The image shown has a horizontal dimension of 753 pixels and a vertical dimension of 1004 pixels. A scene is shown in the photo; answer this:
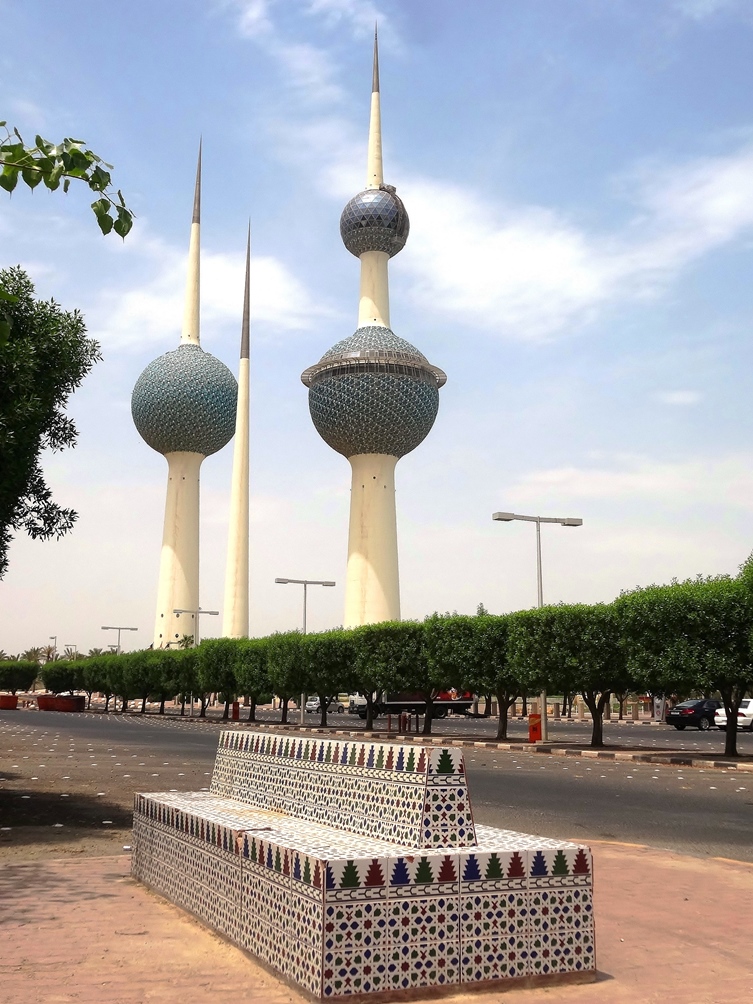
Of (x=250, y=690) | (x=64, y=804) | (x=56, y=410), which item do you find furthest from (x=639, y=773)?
(x=250, y=690)

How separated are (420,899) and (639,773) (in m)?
18.0

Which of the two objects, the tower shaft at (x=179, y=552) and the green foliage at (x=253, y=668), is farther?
the tower shaft at (x=179, y=552)

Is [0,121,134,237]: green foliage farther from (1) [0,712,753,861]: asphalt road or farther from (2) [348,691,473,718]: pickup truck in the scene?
(2) [348,691,473,718]: pickup truck

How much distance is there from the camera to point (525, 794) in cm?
1620

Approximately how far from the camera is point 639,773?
21875mm

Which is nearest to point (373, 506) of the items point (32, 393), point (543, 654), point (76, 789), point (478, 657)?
point (478, 657)

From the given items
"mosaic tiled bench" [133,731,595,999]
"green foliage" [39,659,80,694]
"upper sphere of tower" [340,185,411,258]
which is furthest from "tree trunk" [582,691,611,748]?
"green foliage" [39,659,80,694]

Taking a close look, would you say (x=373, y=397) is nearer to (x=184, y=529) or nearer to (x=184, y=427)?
(x=184, y=427)

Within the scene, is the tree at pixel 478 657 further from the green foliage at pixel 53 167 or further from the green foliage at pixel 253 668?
the green foliage at pixel 53 167

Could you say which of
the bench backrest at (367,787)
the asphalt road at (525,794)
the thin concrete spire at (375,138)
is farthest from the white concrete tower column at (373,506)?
the bench backrest at (367,787)

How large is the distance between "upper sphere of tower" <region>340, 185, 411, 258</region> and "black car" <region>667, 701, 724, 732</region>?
58.5m

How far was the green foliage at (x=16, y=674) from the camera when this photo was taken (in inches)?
4985

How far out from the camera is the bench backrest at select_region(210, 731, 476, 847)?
18.3 feet

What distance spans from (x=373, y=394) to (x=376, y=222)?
52.1 feet
